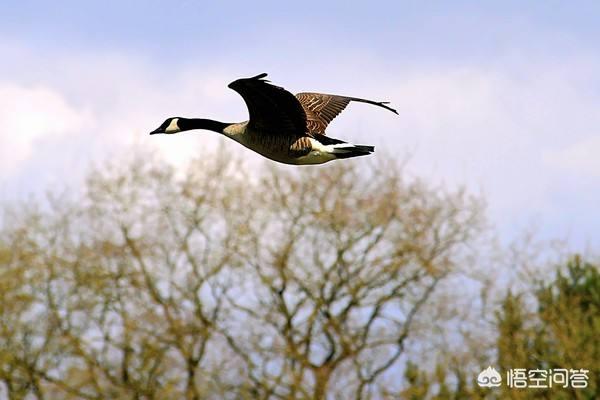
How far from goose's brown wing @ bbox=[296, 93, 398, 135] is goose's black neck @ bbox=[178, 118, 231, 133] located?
2.42 ft

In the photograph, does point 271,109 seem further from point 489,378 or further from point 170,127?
point 489,378

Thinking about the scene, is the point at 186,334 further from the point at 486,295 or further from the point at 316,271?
the point at 486,295

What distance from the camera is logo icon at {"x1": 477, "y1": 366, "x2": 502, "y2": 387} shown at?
2083cm

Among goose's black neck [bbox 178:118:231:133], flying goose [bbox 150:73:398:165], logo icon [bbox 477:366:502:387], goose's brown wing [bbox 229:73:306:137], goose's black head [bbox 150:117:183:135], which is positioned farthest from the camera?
logo icon [bbox 477:366:502:387]

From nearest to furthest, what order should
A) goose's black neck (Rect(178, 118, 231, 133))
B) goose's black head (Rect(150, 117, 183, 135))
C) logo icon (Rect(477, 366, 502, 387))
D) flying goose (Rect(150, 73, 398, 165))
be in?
flying goose (Rect(150, 73, 398, 165)) → goose's black neck (Rect(178, 118, 231, 133)) → goose's black head (Rect(150, 117, 183, 135)) → logo icon (Rect(477, 366, 502, 387))

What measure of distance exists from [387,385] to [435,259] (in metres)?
3.45

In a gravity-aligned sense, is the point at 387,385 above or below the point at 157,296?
below

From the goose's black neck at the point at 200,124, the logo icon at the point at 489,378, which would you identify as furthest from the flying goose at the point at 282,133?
the logo icon at the point at 489,378

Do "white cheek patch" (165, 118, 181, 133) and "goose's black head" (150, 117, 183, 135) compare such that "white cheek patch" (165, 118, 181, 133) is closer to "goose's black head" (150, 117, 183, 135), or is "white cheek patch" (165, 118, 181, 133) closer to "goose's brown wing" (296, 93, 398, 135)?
"goose's black head" (150, 117, 183, 135)

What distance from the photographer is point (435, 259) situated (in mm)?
25047

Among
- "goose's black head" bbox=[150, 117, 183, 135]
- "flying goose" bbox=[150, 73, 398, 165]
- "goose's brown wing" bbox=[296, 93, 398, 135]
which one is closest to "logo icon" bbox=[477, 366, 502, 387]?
"goose's brown wing" bbox=[296, 93, 398, 135]

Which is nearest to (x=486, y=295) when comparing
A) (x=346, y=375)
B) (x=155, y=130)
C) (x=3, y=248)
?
(x=346, y=375)

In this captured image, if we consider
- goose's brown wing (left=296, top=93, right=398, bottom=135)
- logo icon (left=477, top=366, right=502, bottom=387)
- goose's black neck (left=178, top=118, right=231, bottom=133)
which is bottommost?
goose's black neck (left=178, top=118, right=231, bottom=133)

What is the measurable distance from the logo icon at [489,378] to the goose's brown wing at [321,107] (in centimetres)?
1217
